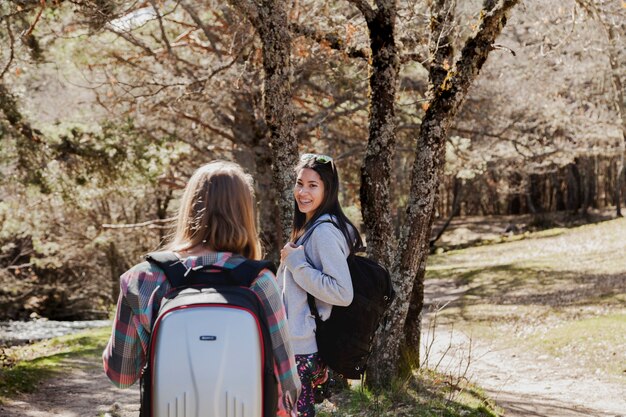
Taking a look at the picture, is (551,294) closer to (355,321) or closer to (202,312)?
(355,321)

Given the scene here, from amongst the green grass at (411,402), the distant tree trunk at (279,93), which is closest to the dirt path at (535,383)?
the green grass at (411,402)

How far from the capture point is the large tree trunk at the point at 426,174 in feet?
19.5

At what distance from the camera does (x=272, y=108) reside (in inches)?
242

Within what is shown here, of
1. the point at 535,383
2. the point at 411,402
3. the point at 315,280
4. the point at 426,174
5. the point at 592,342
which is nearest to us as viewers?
the point at 315,280

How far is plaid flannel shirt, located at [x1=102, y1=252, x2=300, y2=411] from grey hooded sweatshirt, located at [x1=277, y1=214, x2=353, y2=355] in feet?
3.62

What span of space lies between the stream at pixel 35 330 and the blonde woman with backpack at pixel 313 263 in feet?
42.3

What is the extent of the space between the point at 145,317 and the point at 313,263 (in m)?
1.41

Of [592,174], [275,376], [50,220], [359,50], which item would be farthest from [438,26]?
[592,174]

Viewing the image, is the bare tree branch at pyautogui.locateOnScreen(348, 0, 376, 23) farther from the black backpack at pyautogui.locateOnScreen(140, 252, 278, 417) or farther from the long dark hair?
the black backpack at pyautogui.locateOnScreen(140, 252, 278, 417)

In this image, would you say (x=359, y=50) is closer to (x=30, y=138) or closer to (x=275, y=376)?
(x=275, y=376)

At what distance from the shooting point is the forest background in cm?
607

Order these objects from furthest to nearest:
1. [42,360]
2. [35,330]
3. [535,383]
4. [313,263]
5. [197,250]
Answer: [35,330] < [42,360] < [535,383] < [313,263] < [197,250]

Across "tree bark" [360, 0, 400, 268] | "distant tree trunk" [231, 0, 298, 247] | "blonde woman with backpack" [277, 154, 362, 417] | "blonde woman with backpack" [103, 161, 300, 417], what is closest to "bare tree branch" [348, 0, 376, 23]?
"tree bark" [360, 0, 400, 268]

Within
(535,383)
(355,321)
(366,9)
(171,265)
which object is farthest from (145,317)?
(535,383)
